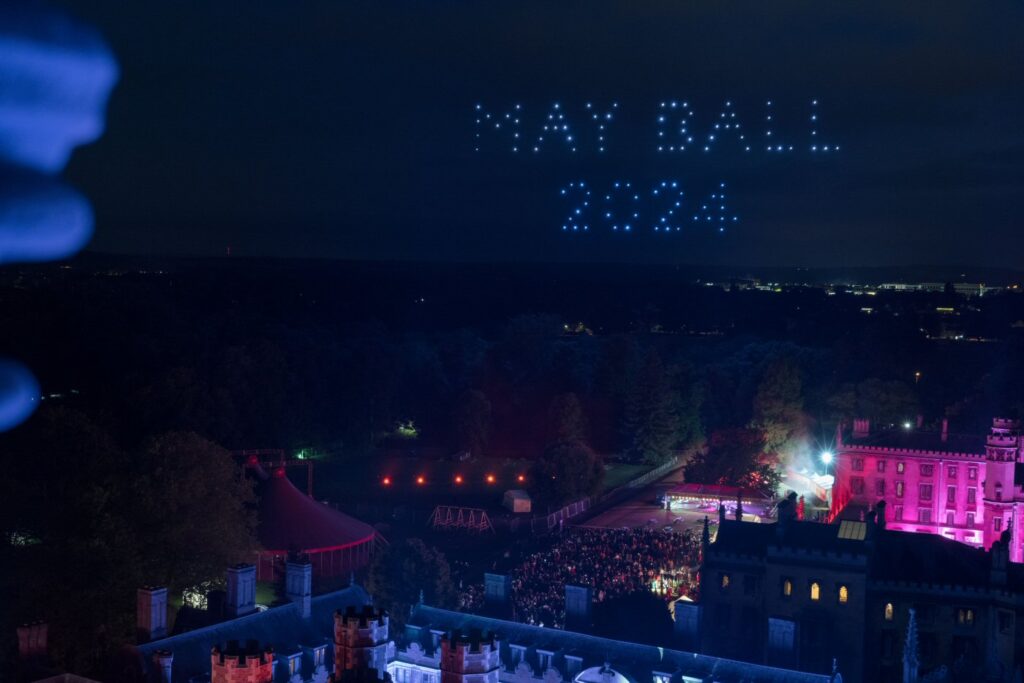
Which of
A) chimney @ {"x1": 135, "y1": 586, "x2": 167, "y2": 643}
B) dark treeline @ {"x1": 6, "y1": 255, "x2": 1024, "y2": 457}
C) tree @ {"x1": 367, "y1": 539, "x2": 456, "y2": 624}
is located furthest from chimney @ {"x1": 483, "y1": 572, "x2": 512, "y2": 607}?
dark treeline @ {"x1": 6, "y1": 255, "x2": 1024, "y2": 457}

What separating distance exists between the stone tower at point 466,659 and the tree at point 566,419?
5454cm

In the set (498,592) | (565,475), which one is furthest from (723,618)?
(565,475)

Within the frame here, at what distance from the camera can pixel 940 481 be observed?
50.7m

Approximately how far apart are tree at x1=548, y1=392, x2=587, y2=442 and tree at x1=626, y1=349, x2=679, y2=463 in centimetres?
348

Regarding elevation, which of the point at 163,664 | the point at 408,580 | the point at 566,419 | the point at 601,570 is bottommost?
the point at 601,570

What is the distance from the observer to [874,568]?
32125mm

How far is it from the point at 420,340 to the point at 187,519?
86.2 metres

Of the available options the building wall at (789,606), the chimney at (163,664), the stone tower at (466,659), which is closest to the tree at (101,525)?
Answer: the chimney at (163,664)

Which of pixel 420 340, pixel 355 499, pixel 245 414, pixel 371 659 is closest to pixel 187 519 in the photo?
pixel 371 659

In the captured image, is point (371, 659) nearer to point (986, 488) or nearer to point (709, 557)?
point (709, 557)

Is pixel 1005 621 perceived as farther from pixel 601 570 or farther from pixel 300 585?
pixel 300 585

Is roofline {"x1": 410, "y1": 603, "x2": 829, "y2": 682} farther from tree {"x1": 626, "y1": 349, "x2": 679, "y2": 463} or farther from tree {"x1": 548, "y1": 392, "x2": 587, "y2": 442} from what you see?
tree {"x1": 626, "y1": 349, "x2": 679, "y2": 463}

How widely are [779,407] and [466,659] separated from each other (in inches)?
2310

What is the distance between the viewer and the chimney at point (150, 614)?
69.1ft
